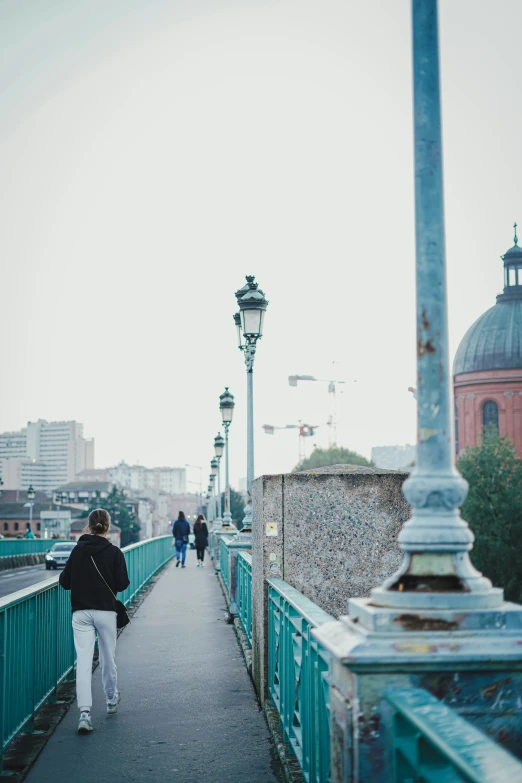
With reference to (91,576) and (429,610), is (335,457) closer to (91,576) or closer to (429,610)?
(91,576)

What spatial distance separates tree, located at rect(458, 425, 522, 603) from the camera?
5575cm

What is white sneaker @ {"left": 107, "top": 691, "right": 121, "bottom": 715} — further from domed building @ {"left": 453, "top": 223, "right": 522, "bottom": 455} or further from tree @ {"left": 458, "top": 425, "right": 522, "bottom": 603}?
domed building @ {"left": 453, "top": 223, "right": 522, "bottom": 455}

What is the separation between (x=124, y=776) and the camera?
6.14m

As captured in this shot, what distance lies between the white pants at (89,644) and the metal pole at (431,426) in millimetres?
4440

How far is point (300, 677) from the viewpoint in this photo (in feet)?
18.1

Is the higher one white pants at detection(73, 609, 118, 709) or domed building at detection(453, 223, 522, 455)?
domed building at detection(453, 223, 522, 455)

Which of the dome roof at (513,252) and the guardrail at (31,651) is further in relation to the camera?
the dome roof at (513,252)

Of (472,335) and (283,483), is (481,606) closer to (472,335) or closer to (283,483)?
(283,483)

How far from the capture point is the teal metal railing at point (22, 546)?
41938 millimetres

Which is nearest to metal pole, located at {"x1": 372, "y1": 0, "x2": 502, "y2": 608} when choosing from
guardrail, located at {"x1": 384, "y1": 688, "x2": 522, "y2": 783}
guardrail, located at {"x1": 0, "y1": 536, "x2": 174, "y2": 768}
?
guardrail, located at {"x1": 384, "y1": 688, "x2": 522, "y2": 783}

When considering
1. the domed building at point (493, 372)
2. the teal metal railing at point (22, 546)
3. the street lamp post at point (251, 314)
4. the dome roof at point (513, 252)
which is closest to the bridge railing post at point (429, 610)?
the street lamp post at point (251, 314)

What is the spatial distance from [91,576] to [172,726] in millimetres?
1313

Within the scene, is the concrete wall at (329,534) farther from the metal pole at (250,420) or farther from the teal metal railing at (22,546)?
the teal metal railing at (22,546)

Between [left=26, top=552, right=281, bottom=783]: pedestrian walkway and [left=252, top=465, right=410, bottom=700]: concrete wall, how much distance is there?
3.87ft
